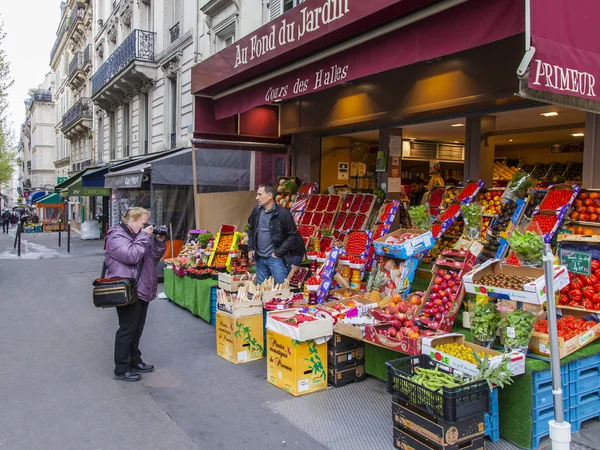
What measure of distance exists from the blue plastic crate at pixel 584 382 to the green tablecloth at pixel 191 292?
5.23 metres

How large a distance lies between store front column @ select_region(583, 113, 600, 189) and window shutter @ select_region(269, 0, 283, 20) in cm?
790

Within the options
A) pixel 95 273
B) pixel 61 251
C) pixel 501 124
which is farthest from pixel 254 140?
pixel 61 251

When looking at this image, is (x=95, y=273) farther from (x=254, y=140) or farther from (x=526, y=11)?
(x=526, y=11)

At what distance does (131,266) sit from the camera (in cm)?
560

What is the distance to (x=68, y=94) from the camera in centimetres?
4150

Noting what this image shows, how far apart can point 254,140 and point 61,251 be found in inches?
497

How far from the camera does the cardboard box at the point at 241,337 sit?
20.2 ft

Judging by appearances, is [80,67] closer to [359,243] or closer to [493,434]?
[359,243]

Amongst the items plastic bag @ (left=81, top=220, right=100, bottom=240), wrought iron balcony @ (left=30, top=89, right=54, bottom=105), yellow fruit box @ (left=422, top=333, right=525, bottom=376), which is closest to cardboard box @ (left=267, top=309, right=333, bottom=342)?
yellow fruit box @ (left=422, top=333, right=525, bottom=376)

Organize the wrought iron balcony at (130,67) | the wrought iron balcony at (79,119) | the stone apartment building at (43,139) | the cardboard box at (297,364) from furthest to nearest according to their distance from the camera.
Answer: the stone apartment building at (43,139) → the wrought iron balcony at (79,119) → the wrought iron balcony at (130,67) → the cardboard box at (297,364)

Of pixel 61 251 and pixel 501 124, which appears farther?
pixel 61 251

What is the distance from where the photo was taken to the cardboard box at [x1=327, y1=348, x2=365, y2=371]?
5422 mm

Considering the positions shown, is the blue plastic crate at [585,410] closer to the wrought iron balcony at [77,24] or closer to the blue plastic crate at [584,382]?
the blue plastic crate at [584,382]

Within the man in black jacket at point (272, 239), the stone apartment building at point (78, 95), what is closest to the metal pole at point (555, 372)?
the man in black jacket at point (272, 239)
